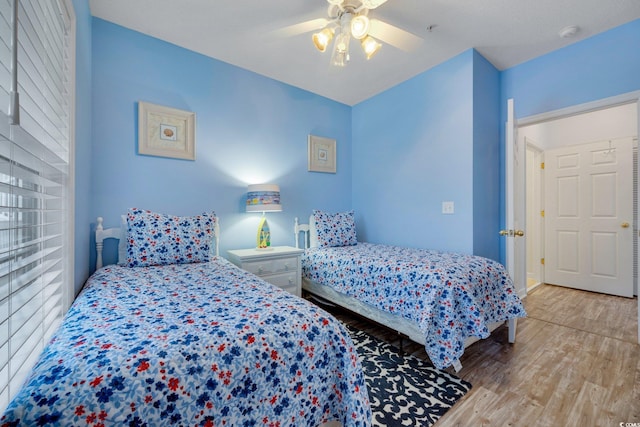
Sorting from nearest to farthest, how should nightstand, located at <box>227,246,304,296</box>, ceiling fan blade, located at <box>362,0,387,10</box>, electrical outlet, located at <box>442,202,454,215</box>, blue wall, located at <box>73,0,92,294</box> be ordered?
blue wall, located at <box>73,0,92,294</box>, ceiling fan blade, located at <box>362,0,387,10</box>, nightstand, located at <box>227,246,304,296</box>, electrical outlet, located at <box>442,202,454,215</box>

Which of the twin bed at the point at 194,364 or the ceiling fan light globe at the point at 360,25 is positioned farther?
the ceiling fan light globe at the point at 360,25

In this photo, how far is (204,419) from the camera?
0.76 metres

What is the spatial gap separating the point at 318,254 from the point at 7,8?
7.94 ft

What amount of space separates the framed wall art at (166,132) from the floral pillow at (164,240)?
66cm

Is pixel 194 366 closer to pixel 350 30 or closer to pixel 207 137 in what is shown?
pixel 350 30

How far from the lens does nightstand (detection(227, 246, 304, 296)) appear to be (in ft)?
8.02

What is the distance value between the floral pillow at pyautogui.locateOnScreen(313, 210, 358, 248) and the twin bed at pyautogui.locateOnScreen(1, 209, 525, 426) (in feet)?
3.62

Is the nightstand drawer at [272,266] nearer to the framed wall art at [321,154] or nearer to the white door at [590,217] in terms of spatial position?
the framed wall art at [321,154]

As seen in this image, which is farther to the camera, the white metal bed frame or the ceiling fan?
the white metal bed frame

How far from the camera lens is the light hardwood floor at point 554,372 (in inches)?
55.5

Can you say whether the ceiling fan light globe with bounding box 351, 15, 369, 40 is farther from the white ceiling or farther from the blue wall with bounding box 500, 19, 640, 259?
the blue wall with bounding box 500, 19, 640, 259

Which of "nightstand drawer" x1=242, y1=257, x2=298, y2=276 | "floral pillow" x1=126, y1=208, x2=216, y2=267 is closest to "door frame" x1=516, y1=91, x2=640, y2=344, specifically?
"nightstand drawer" x1=242, y1=257, x2=298, y2=276

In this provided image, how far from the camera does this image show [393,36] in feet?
7.50

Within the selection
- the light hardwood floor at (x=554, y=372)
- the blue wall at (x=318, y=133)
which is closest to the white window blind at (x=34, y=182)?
the blue wall at (x=318, y=133)
